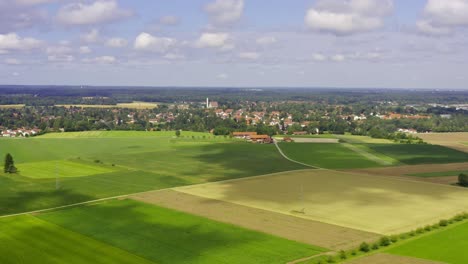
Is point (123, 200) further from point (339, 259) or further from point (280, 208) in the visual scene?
point (339, 259)


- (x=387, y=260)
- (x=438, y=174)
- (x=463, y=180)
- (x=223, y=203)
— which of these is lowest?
(x=223, y=203)

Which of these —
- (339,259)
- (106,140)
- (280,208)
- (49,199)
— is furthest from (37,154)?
(339,259)

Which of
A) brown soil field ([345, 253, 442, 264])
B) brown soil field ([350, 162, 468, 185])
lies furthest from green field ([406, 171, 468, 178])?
brown soil field ([345, 253, 442, 264])

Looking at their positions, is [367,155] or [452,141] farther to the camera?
[452,141]

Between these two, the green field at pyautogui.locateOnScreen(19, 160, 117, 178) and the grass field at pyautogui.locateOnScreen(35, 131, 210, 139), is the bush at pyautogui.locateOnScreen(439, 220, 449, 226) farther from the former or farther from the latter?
the grass field at pyautogui.locateOnScreen(35, 131, 210, 139)

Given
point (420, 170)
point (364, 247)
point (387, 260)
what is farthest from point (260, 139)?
point (387, 260)

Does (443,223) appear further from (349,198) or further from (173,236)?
(173,236)
